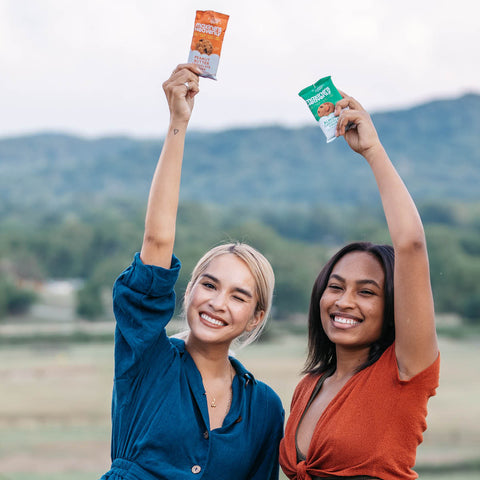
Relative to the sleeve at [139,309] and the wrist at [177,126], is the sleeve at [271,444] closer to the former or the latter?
the sleeve at [139,309]

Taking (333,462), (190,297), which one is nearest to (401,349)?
(333,462)

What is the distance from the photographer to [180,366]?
9.88 feet

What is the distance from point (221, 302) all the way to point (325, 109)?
916 millimetres

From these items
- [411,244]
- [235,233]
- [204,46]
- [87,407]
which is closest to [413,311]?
[411,244]

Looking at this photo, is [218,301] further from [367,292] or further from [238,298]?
[367,292]

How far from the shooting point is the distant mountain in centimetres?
9394

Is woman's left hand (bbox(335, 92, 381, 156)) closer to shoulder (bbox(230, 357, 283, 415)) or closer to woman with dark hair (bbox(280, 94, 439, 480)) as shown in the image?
woman with dark hair (bbox(280, 94, 439, 480))

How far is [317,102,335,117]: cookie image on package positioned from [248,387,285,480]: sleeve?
126cm

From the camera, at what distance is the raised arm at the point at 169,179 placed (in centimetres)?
282

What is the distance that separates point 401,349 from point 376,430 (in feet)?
1.04

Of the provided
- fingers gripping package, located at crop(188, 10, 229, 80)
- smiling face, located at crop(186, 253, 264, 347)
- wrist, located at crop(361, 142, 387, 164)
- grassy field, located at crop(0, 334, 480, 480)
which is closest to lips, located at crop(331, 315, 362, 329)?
smiling face, located at crop(186, 253, 264, 347)

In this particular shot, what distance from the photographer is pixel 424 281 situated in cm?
267

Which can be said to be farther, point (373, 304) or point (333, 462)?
point (373, 304)

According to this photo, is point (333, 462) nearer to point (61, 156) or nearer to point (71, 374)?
point (71, 374)
